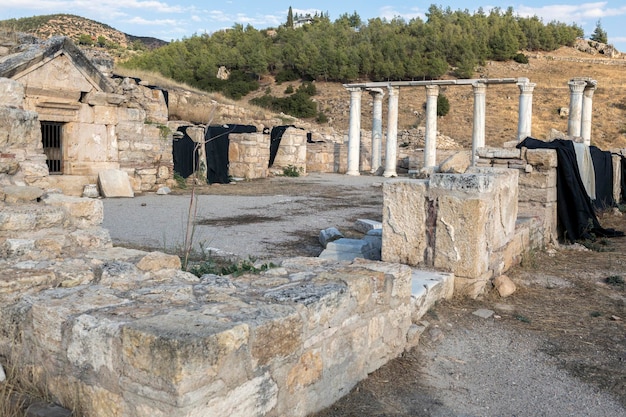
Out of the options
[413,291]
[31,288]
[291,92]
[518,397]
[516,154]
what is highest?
[291,92]

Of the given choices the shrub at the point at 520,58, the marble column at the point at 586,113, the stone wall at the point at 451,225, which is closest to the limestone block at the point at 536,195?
the stone wall at the point at 451,225

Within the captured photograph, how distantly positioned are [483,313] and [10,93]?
553cm

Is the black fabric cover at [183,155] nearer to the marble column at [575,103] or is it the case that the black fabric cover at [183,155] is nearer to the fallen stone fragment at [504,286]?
the fallen stone fragment at [504,286]

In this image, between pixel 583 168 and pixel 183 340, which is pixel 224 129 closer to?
→ pixel 583 168

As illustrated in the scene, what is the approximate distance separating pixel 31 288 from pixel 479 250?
3.94m

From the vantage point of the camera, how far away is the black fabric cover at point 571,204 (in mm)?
9094

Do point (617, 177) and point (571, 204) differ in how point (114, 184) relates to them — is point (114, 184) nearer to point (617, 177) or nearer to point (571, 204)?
point (571, 204)

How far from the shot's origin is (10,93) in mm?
6520

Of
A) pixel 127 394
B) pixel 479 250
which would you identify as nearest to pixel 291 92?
pixel 479 250

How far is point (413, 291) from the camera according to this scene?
5.00 meters

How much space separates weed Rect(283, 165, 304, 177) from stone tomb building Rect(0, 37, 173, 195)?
6869mm

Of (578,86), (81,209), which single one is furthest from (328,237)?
(578,86)

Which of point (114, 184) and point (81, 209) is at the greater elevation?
point (81, 209)

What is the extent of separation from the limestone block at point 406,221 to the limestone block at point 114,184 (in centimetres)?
923
